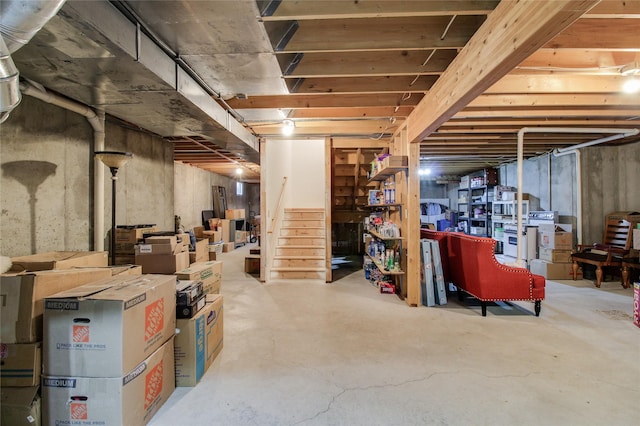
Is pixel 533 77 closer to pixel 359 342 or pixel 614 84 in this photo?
pixel 614 84

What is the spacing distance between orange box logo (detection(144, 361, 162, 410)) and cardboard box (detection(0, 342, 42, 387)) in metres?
0.50

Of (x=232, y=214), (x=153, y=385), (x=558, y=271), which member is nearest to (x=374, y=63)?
(x=153, y=385)

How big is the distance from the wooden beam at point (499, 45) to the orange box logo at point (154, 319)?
250cm

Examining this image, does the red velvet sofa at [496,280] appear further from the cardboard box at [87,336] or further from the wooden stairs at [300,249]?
the cardboard box at [87,336]

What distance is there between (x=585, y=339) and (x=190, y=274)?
3.69 meters

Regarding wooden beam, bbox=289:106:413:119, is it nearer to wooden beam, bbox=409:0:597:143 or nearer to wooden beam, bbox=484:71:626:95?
wooden beam, bbox=409:0:597:143

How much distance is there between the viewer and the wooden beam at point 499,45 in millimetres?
1364

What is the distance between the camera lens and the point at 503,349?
2.47 meters

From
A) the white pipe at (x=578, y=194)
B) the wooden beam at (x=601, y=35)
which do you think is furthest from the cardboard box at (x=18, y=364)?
the white pipe at (x=578, y=194)

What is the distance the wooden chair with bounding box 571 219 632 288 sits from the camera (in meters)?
4.39

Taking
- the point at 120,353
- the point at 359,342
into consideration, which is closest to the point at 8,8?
the point at 120,353

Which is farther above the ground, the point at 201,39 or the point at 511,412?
the point at 201,39

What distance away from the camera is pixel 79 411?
4.82ft

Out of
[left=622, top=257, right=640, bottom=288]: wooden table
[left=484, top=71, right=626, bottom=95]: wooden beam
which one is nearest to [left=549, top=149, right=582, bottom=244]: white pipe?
[left=622, top=257, right=640, bottom=288]: wooden table
